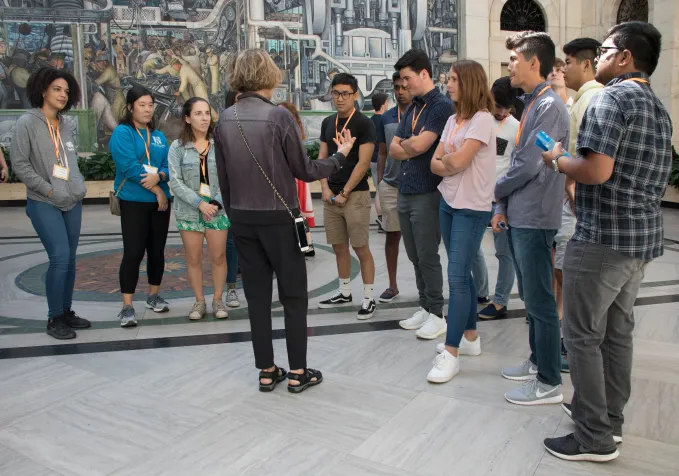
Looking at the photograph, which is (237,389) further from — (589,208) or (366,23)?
(366,23)

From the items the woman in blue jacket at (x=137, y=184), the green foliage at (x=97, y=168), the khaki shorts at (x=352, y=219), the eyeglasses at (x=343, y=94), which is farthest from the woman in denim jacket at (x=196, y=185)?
the green foliage at (x=97, y=168)

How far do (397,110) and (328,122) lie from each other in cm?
85

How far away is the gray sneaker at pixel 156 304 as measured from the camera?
17.8 feet

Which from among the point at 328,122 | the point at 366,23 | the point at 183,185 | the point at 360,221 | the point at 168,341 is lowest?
the point at 168,341

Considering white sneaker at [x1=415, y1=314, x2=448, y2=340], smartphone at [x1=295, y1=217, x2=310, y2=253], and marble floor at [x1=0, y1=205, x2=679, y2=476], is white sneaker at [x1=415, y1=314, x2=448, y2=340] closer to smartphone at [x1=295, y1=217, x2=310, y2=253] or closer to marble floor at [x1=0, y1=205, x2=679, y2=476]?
marble floor at [x1=0, y1=205, x2=679, y2=476]

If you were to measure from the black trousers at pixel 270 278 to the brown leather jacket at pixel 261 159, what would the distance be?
93 millimetres

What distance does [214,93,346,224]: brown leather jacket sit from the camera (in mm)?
3463

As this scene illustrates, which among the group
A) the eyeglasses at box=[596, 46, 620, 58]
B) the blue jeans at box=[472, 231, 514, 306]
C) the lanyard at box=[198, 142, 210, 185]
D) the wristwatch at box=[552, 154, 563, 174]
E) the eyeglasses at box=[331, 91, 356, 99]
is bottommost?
the blue jeans at box=[472, 231, 514, 306]

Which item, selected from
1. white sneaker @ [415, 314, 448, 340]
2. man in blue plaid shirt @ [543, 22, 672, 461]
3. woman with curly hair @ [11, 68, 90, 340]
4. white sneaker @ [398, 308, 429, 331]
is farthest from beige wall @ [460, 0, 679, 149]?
man in blue plaid shirt @ [543, 22, 672, 461]

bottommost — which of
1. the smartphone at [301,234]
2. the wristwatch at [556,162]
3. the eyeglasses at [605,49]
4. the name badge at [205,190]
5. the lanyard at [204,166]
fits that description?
the smartphone at [301,234]

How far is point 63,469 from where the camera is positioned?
2.81 m

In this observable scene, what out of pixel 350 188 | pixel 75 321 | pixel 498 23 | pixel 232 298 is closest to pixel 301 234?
pixel 350 188

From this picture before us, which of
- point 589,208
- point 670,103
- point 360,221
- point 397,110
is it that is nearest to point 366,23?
point 670,103

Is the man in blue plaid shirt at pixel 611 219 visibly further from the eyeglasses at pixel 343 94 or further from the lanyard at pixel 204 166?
the lanyard at pixel 204 166
